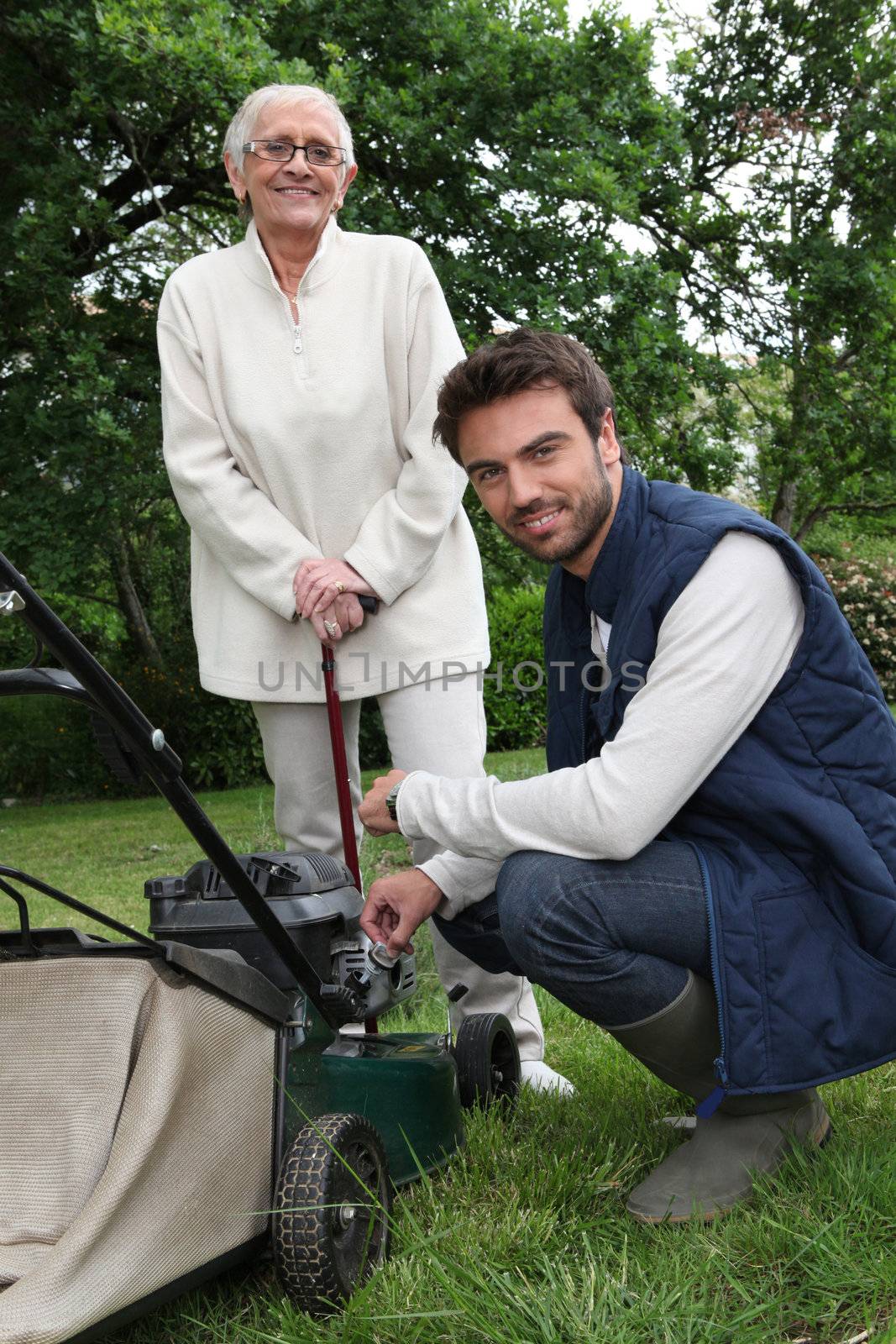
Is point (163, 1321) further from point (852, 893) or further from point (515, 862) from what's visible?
point (852, 893)

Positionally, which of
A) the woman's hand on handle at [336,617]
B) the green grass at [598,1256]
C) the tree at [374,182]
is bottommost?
the green grass at [598,1256]

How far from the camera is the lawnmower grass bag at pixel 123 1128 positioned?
1611mm

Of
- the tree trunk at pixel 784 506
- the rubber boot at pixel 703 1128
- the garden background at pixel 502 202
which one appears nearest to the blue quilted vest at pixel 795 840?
the rubber boot at pixel 703 1128

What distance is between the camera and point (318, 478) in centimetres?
278

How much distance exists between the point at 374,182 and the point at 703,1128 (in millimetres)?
6455

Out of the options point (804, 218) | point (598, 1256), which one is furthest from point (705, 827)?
point (804, 218)

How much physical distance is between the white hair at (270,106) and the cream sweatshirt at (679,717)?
136 centimetres

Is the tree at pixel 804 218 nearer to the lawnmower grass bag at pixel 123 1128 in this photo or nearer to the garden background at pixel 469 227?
the garden background at pixel 469 227

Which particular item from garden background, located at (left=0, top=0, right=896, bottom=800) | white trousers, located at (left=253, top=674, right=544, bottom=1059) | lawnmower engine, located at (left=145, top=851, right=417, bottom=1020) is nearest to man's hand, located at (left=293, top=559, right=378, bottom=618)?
white trousers, located at (left=253, top=674, right=544, bottom=1059)

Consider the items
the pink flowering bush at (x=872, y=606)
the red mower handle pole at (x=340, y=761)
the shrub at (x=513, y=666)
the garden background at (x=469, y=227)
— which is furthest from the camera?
the pink flowering bush at (x=872, y=606)

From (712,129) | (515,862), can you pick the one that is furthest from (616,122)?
(515,862)

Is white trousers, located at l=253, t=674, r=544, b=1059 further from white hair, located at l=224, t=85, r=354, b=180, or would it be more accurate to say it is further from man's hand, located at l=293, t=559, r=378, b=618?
white hair, located at l=224, t=85, r=354, b=180

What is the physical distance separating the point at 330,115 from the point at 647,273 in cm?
436

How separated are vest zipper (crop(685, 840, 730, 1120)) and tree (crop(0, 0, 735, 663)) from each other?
4.87m
